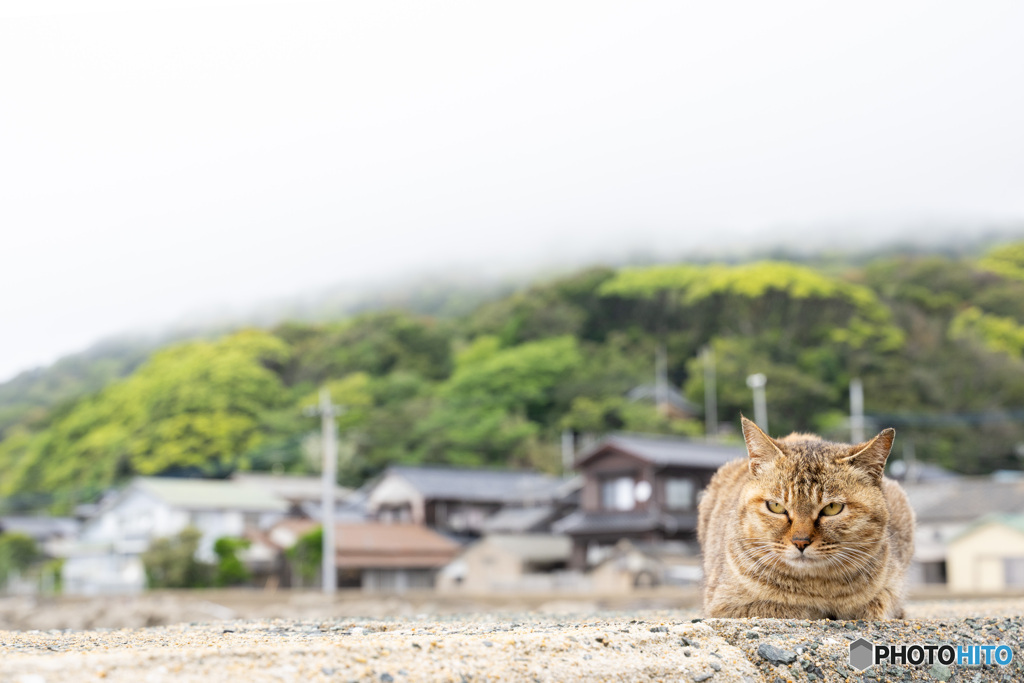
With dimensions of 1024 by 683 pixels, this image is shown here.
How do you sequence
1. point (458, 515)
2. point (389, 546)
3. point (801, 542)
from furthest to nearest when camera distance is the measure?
1. point (458, 515)
2. point (389, 546)
3. point (801, 542)

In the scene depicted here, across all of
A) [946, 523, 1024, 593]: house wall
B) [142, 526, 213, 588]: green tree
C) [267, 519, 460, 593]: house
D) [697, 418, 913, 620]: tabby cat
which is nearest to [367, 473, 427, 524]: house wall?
[267, 519, 460, 593]: house

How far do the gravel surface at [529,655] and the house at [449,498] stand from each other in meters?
29.8

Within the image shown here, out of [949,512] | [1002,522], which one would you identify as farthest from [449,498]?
[1002,522]

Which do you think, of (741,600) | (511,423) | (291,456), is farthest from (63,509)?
(741,600)

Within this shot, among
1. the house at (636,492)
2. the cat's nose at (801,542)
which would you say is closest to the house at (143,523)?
the house at (636,492)

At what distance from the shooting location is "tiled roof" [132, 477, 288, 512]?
34.2 meters

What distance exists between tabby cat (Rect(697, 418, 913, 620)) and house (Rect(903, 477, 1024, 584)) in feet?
67.5

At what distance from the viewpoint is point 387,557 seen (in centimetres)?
2995

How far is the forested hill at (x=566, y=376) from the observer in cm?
4044

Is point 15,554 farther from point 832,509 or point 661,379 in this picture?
point 832,509

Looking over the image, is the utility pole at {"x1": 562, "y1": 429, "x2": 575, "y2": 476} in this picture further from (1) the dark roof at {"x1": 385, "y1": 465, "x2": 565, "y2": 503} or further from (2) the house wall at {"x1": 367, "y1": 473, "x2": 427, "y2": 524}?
(2) the house wall at {"x1": 367, "y1": 473, "x2": 427, "y2": 524}

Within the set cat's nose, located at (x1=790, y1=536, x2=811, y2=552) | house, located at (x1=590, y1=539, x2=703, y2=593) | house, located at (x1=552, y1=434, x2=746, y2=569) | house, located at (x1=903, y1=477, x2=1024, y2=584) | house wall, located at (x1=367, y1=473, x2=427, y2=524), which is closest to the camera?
cat's nose, located at (x1=790, y1=536, x2=811, y2=552)

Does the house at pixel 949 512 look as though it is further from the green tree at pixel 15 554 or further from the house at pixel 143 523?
the green tree at pixel 15 554

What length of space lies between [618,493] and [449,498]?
9.20 m
